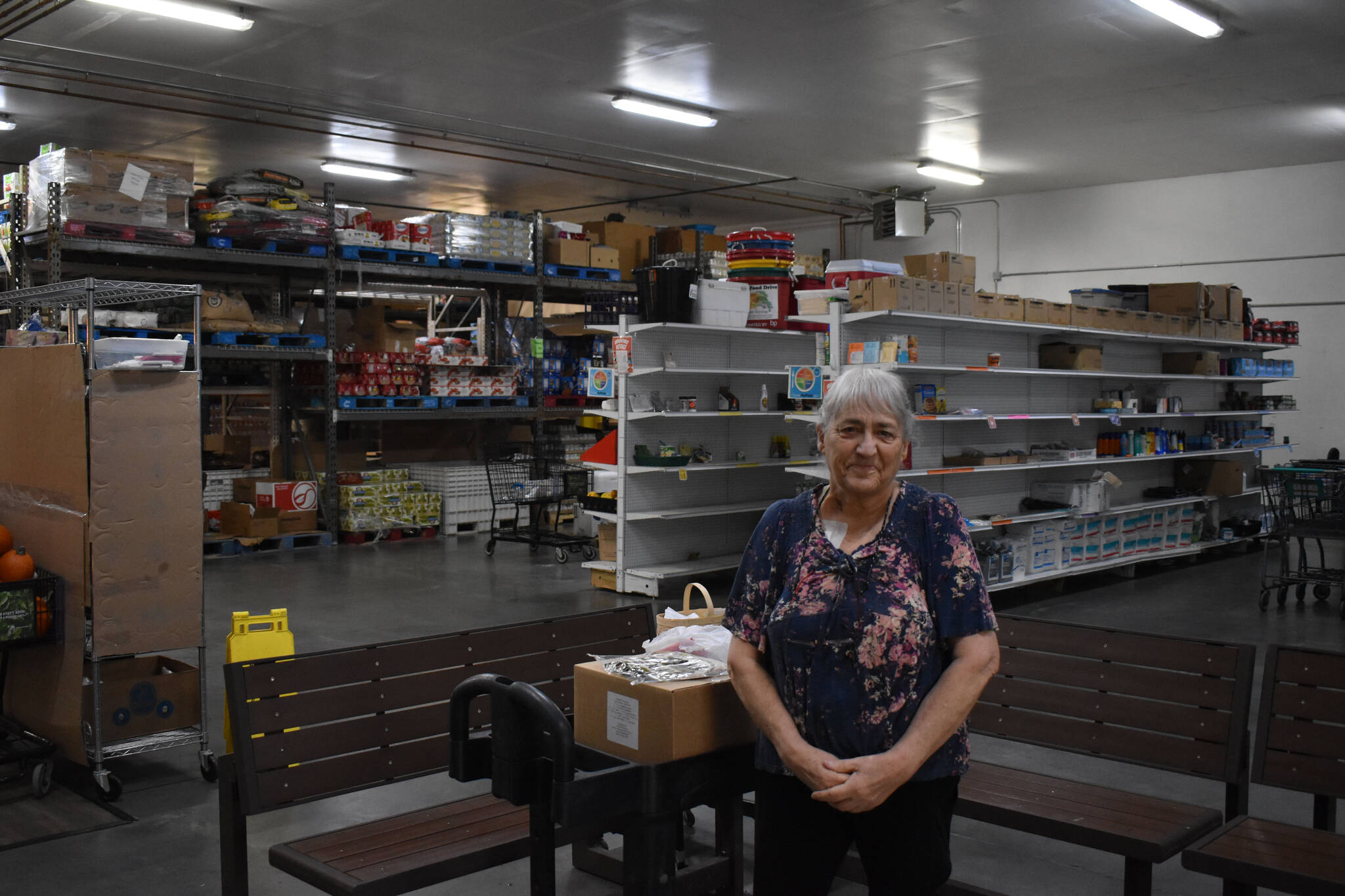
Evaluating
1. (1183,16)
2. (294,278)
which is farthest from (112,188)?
(1183,16)

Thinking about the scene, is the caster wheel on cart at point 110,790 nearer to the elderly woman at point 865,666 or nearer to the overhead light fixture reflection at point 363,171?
the elderly woman at point 865,666

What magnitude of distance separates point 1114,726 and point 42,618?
3641mm

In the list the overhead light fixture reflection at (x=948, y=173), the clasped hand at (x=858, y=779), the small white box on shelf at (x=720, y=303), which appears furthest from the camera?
the overhead light fixture reflection at (x=948, y=173)

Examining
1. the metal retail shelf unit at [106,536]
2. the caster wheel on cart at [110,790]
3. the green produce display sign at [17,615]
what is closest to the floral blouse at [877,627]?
the metal retail shelf unit at [106,536]

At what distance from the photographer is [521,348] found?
12422 millimetres

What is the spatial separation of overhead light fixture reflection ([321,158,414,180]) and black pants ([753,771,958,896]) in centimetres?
1190

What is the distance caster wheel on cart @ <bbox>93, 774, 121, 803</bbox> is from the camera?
4094 mm

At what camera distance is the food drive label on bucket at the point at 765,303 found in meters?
8.19

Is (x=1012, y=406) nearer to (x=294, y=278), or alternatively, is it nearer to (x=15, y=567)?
(x=15, y=567)

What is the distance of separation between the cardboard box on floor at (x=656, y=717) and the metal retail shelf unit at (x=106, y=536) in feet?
7.88

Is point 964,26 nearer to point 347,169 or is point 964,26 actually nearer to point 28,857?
point 28,857

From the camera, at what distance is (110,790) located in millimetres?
4105

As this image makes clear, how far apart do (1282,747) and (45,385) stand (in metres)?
4.23

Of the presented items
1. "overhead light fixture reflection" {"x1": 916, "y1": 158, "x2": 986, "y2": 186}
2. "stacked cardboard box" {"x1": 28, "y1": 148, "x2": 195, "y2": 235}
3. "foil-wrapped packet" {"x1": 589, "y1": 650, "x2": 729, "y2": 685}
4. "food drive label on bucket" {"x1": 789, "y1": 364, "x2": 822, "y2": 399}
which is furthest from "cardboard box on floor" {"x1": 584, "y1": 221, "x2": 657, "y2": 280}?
"foil-wrapped packet" {"x1": 589, "y1": 650, "x2": 729, "y2": 685}
